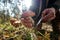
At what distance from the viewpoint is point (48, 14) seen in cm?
111

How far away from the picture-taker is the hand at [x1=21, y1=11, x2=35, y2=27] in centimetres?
108

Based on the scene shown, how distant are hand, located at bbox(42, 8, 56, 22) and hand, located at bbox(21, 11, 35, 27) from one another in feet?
0.28

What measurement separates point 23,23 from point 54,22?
0.23 metres

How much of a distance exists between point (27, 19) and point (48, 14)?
159 millimetres

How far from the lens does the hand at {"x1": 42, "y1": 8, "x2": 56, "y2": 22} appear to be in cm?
110

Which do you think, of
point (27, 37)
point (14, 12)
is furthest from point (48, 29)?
point (14, 12)

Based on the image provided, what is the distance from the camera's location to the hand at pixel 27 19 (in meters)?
1.08

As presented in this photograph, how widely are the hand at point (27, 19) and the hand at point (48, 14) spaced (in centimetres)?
8

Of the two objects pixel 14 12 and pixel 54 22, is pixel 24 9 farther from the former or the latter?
pixel 54 22

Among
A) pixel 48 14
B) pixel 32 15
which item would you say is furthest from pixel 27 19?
pixel 48 14

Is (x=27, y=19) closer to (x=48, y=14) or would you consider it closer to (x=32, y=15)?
(x=32, y=15)

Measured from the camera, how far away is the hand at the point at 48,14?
1.10 meters

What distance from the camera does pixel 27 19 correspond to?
3.57ft

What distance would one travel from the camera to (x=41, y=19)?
111cm
